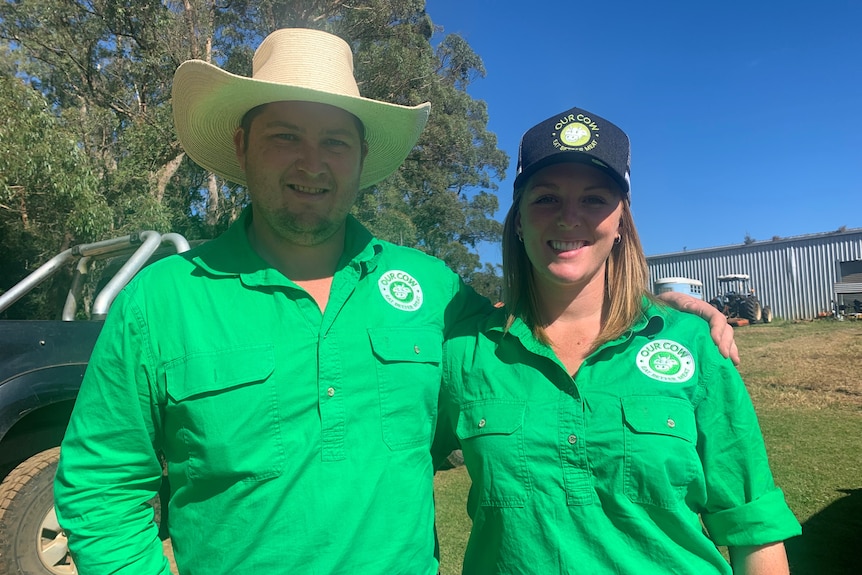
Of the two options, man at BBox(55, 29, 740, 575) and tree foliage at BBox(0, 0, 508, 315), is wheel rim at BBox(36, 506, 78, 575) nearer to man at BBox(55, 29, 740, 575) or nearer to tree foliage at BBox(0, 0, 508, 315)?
man at BBox(55, 29, 740, 575)

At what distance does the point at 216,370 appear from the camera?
5.70 feet

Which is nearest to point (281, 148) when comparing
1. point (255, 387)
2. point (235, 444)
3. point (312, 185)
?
point (312, 185)

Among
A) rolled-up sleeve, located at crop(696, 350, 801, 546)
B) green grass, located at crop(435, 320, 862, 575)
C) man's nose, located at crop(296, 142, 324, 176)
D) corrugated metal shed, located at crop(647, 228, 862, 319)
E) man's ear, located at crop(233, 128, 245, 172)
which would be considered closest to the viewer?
rolled-up sleeve, located at crop(696, 350, 801, 546)

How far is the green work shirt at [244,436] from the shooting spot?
→ 1679mm

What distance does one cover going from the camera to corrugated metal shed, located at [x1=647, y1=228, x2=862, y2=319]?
2830 cm

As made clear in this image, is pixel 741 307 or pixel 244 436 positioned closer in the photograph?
pixel 244 436

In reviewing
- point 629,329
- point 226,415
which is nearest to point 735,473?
point 629,329

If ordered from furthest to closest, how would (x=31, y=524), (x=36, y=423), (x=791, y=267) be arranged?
(x=791, y=267) < (x=36, y=423) < (x=31, y=524)

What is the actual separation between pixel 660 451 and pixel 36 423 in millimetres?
3308

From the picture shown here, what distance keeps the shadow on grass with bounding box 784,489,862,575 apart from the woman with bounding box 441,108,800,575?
273 centimetres

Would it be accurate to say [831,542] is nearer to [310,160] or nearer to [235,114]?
[310,160]

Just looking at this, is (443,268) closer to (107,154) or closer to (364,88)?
(364,88)

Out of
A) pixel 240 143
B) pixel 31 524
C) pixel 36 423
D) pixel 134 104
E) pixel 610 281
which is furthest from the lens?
pixel 134 104

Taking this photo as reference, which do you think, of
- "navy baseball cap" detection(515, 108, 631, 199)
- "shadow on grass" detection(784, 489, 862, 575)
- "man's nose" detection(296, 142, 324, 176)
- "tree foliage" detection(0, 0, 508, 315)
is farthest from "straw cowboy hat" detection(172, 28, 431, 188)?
"tree foliage" detection(0, 0, 508, 315)
